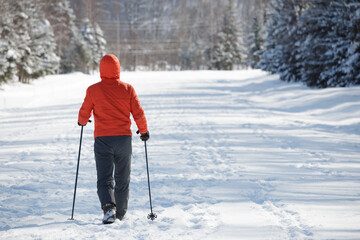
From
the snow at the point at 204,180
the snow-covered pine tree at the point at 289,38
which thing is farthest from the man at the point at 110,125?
the snow-covered pine tree at the point at 289,38

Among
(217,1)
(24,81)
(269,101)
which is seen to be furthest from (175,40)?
(269,101)

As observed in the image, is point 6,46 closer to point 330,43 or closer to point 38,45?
point 38,45

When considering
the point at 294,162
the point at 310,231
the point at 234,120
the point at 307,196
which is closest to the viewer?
the point at 310,231

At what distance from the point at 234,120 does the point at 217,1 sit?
335 feet

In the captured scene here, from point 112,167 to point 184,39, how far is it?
8855cm

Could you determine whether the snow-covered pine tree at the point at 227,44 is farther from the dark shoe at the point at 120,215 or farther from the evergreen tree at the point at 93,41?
the dark shoe at the point at 120,215

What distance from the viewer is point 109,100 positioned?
387 centimetres

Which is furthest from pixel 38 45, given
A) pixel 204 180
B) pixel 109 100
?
pixel 109 100

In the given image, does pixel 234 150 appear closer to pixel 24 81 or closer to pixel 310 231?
pixel 310 231

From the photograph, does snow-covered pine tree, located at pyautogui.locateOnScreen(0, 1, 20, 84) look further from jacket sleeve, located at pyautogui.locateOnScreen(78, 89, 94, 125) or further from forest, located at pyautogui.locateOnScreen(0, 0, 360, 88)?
jacket sleeve, located at pyautogui.locateOnScreen(78, 89, 94, 125)

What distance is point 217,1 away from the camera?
10569cm

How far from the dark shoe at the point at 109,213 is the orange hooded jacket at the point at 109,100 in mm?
816

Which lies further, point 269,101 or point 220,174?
Result: point 269,101

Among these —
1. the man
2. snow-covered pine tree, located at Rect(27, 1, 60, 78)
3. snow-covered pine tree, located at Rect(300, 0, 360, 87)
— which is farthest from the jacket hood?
snow-covered pine tree, located at Rect(27, 1, 60, 78)
